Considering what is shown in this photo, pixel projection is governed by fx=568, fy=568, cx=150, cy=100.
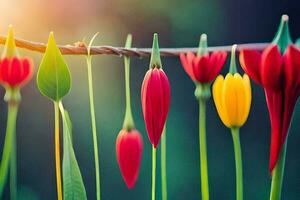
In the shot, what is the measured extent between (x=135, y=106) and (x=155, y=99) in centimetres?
10

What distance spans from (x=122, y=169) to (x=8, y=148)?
210mm

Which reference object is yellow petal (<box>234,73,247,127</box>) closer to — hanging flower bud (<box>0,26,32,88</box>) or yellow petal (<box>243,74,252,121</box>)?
yellow petal (<box>243,74,252,121</box>)

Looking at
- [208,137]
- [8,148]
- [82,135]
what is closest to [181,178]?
[208,137]

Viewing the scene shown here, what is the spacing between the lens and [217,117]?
3.32ft

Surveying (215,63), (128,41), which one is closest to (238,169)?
(215,63)

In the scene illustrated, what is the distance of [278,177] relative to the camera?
3.04 feet

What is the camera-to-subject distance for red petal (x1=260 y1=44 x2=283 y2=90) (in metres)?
0.87

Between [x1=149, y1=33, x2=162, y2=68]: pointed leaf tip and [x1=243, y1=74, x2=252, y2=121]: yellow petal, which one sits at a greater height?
[x1=149, y1=33, x2=162, y2=68]: pointed leaf tip

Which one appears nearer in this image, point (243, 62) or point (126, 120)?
point (243, 62)

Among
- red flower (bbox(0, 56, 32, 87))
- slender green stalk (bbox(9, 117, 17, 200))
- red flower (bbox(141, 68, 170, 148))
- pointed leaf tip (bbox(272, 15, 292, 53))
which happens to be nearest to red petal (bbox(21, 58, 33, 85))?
red flower (bbox(0, 56, 32, 87))

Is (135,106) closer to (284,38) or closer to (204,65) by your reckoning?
(204,65)

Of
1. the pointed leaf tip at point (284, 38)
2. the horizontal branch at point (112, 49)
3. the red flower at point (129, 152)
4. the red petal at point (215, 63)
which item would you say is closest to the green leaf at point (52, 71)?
the horizontal branch at point (112, 49)

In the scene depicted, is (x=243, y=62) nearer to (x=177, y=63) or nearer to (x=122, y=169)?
(x=177, y=63)

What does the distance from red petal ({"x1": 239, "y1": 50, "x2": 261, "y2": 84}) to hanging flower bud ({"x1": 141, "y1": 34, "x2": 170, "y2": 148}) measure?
14cm
